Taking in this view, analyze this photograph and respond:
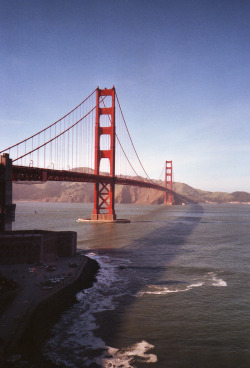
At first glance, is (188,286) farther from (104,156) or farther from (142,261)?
(104,156)

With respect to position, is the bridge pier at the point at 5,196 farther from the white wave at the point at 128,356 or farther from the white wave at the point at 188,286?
the white wave at the point at 128,356

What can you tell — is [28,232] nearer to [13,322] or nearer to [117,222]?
[13,322]

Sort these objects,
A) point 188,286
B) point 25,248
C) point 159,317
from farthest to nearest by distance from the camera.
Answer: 1. point 25,248
2. point 188,286
3. point 159,317

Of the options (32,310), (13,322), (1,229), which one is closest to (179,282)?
(32,310)

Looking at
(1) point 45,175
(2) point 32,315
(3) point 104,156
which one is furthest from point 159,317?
(3) point 104,156

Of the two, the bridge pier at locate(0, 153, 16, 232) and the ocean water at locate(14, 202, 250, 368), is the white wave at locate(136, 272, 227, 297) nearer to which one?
the ocean water at locate(14, 202, 250, 368)

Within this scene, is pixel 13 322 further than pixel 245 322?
No
